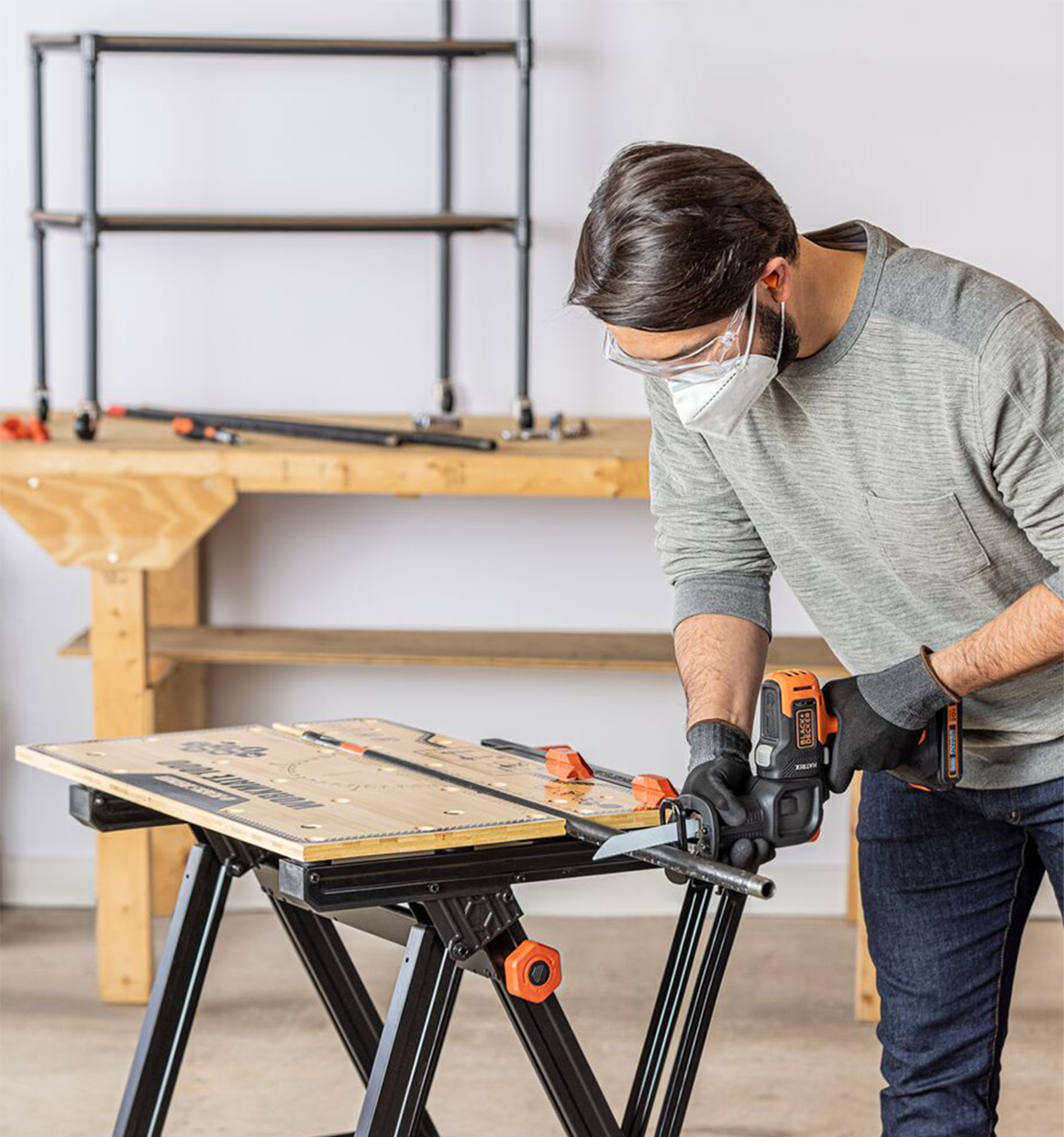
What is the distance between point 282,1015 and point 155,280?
152cm

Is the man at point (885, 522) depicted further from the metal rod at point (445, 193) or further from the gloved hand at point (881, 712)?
the metal rod at point (445, 193)

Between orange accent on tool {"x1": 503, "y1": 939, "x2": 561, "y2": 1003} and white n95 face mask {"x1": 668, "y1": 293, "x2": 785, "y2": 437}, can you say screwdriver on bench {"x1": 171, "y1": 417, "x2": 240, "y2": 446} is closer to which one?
white n95 face mask {"x1": 668, "y1": 293, "x2": 785, "y2": 437}

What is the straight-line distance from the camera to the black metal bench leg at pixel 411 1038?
1631 mm

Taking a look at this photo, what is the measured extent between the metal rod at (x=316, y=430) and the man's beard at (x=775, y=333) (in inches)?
50.9

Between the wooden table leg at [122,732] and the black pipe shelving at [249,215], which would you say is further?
the black pipe shelving at [249,215]

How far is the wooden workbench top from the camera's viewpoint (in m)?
2.89

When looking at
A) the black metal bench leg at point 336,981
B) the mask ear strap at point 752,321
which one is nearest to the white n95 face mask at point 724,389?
the mask ear strap at point 752,321

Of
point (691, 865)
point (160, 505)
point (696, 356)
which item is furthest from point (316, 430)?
point (691, 865)

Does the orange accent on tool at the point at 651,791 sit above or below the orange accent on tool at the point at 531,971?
above

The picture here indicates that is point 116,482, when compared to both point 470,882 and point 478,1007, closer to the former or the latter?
point 478,1007

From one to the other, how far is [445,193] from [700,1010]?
204cm

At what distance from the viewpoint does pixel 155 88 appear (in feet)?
11.3

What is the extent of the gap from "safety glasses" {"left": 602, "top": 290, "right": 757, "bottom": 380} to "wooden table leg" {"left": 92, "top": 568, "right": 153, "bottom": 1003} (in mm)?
1531

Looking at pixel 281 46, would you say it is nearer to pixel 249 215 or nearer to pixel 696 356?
pixel 249 215
